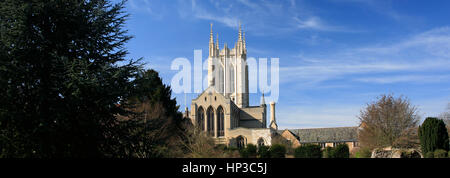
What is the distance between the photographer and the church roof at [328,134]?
65.9m

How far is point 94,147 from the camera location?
12086mm

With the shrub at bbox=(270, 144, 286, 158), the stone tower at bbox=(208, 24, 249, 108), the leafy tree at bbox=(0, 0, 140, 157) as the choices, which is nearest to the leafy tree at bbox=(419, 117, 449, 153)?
the shrub at bbox=(270, 144, 286, 158)

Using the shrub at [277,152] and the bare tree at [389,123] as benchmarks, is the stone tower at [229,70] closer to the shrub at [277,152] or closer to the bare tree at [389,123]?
the shrub at [277,152]

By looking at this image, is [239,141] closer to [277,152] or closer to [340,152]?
[277,152]

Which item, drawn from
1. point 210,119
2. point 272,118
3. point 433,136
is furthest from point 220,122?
point 433,136

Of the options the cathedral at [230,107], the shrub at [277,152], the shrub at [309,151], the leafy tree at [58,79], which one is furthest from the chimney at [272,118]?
the leafy tree at [58,79]

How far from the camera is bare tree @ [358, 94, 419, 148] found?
101ft

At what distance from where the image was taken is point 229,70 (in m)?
84.0

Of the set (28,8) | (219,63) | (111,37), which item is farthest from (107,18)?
(219,63)

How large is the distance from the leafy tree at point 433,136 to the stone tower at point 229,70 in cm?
5882

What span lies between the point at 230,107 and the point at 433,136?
43469mm
